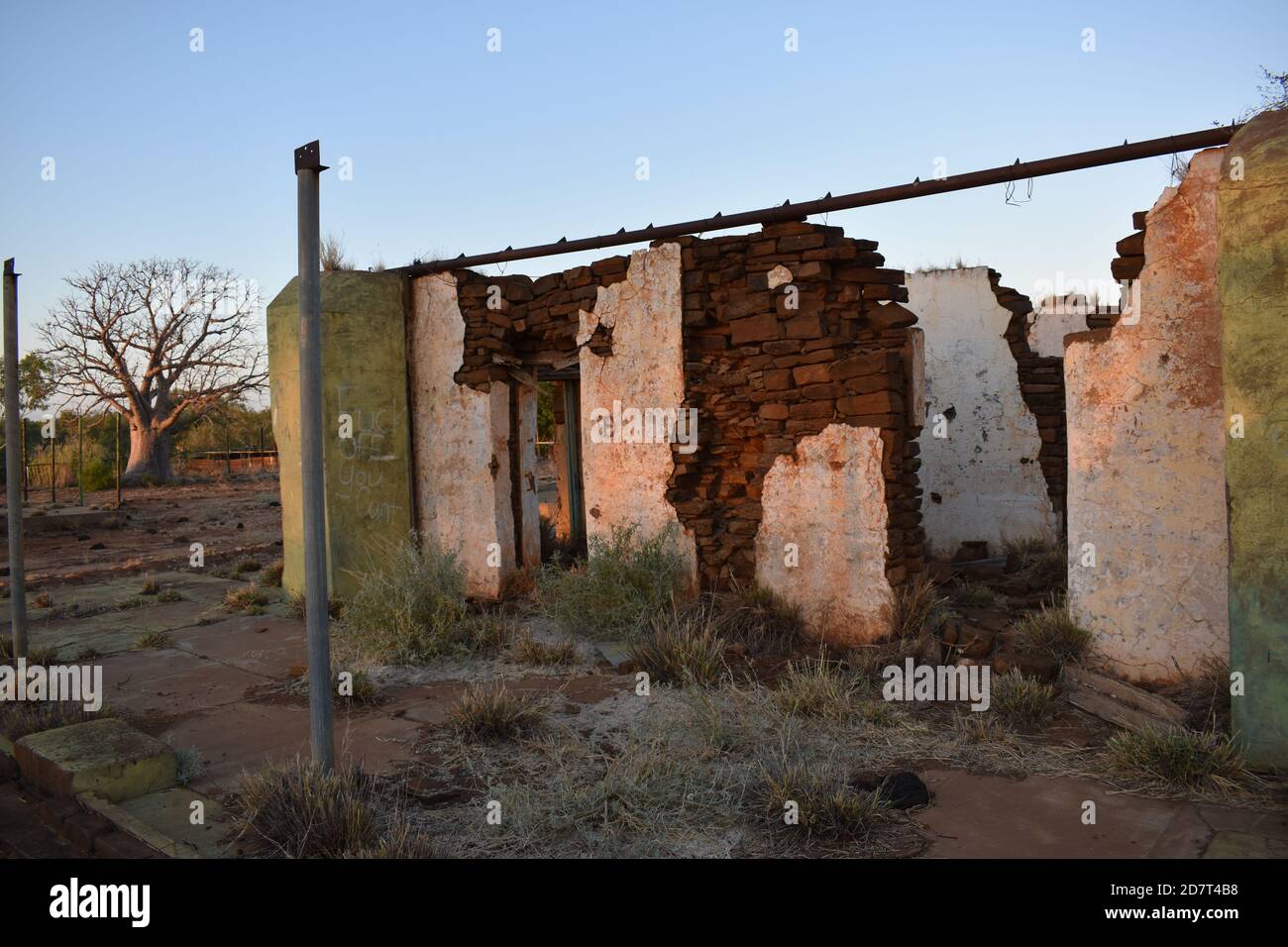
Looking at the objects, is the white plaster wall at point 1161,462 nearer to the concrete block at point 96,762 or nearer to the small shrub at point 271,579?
the concrete block at point 96,762

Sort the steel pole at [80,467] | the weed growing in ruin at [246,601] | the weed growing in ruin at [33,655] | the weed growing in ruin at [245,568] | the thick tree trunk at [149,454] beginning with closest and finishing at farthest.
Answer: the weed growing in ruin at [33,655] → the weed growing in ruin at [246,601] → the weed growing in ruin at [245,568] → the steel pole at [80,467] → the thick tree trunk at [149,454]

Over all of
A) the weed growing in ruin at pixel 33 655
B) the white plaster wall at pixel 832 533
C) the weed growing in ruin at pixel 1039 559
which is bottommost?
the weed growing in ruin at pixel 33 655

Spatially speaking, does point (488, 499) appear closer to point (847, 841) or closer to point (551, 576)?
point (551, 576)

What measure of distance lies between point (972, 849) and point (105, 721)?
14.4ft

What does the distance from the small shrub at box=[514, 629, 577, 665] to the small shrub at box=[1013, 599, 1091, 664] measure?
3071mm

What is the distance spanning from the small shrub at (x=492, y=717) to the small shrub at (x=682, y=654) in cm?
109

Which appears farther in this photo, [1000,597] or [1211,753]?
[1000,597]

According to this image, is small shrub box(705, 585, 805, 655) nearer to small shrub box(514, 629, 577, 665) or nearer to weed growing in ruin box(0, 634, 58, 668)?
small shrub box(514, 629, 577, 665)

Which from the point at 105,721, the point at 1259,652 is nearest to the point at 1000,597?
the point at 1259,652

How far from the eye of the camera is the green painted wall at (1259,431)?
3.99 m

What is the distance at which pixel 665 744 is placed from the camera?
15.3ft

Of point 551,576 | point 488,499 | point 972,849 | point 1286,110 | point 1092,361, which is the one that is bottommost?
point 972,849

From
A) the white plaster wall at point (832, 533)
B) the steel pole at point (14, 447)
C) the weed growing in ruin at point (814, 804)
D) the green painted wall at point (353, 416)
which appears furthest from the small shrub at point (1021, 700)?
the steel pole at point (14, 447)

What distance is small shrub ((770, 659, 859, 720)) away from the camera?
5012 millimetres
